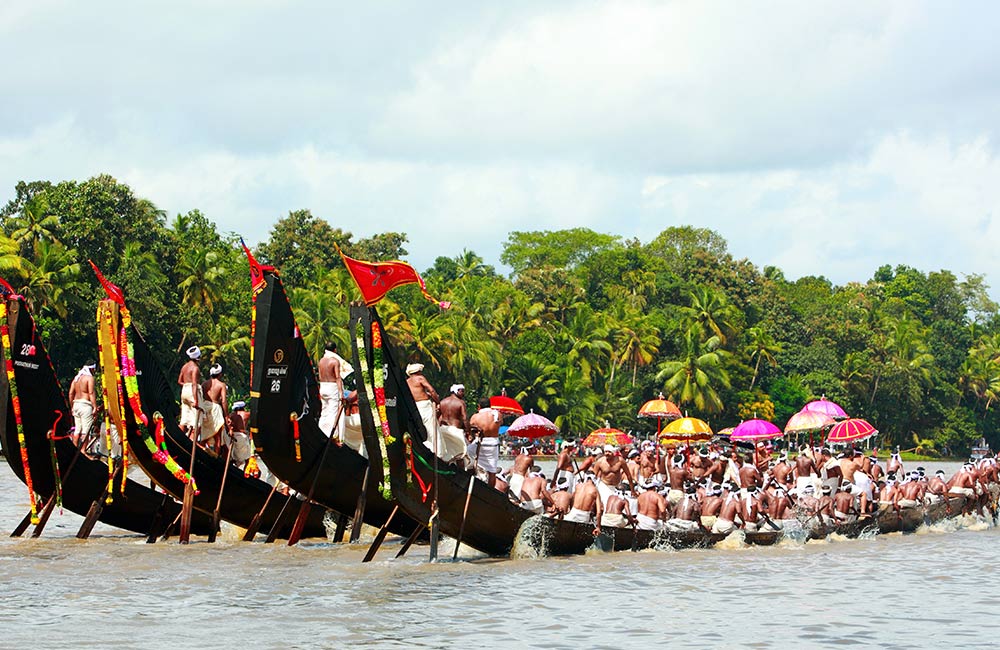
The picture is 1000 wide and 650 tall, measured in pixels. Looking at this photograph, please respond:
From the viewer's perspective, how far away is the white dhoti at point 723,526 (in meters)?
19.8

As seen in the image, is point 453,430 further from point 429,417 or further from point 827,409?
point 827,409

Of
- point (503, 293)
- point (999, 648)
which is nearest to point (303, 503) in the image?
point (999, 648)

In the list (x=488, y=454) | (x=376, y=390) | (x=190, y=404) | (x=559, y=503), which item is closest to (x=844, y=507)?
(x=559, y=503)

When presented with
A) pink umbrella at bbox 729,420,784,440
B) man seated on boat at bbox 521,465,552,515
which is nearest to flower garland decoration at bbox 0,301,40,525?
man seated on boat at bbox 521,465,552,515

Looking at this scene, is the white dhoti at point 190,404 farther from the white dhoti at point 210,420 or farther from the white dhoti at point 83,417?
the white dhoti at point 83,417

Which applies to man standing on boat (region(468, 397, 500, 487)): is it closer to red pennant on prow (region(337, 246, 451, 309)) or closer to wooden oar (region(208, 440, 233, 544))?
red pennant on prow (region(337, 246, 451, 309))

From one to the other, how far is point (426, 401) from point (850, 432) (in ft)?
48.3

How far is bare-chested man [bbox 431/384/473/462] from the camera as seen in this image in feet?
54.4

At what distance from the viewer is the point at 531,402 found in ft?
204

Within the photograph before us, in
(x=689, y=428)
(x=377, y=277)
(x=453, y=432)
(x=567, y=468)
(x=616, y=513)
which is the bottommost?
(x=616, y=513)

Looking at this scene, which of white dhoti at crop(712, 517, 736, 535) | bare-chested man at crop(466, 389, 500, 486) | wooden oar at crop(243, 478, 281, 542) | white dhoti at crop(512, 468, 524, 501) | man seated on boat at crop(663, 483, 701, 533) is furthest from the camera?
white dhoti at crop(712, 517, 736, 535)

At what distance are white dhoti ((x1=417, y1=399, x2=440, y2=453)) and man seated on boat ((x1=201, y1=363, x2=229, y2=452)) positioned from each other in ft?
11.8

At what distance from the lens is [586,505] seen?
18281 mm

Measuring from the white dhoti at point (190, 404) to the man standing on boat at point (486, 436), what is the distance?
3.82m
